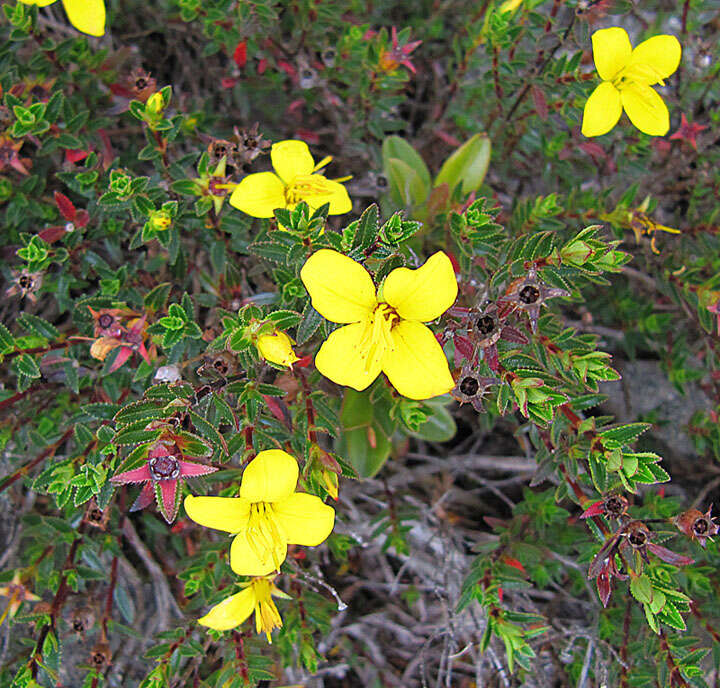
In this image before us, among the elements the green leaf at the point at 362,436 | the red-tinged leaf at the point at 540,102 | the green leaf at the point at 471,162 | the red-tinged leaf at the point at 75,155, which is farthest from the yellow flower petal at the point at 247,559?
the red-tinged leaf at the point at 540,102

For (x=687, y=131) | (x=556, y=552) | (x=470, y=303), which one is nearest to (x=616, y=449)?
(x=470, y=303)

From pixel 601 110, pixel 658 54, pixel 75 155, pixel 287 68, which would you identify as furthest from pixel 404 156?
pixel 75 155

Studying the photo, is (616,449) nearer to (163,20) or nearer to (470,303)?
(470,303)

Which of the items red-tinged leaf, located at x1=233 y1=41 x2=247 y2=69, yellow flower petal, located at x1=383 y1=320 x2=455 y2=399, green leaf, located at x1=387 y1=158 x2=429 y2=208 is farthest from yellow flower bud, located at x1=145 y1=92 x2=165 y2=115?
yellow flower petal, located at x1=383 y1=320 x2=455 y2=399

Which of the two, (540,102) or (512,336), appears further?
(540,102)

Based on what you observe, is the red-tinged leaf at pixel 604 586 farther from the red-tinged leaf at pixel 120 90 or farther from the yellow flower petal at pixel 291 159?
→ the red-tinged leaf at pixel 120 90

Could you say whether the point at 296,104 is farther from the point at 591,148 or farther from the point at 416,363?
the point at 416,363

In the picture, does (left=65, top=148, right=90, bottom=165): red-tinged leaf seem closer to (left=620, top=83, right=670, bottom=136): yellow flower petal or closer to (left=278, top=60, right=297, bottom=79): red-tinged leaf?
(left=278, top=60, right=297, bottom=79): red-tinged leaf
